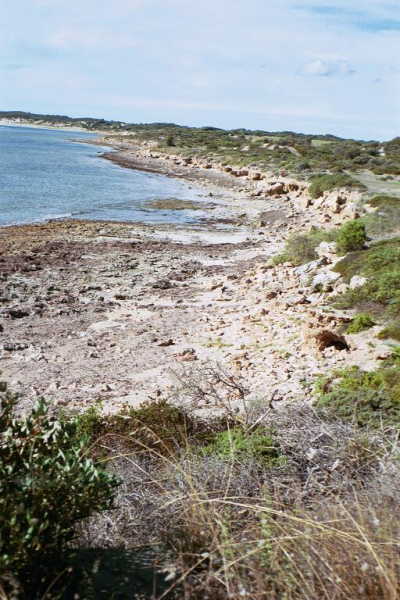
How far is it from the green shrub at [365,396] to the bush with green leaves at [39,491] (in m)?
2.94

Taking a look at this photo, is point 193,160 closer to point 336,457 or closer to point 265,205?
point 265,205

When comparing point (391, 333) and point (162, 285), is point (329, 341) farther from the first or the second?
point (162, 285)

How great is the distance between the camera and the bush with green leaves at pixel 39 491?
2.61 metres

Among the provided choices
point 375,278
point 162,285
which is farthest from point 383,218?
point 162,285

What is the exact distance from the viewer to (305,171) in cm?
4397

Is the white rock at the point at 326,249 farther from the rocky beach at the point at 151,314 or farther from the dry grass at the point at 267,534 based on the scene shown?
the dry grass at the point at 267,534

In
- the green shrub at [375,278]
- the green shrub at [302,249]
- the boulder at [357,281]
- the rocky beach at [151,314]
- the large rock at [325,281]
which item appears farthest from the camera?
the green shrub at [302,249]

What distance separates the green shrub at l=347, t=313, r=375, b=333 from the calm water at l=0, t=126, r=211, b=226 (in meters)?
19.4

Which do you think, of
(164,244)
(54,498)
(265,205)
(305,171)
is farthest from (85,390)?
(305,171)

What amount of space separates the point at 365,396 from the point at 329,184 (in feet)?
90.2

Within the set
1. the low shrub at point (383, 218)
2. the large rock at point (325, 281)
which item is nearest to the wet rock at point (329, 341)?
the large rock at point (325, 281)

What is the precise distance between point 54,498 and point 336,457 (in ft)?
8.21

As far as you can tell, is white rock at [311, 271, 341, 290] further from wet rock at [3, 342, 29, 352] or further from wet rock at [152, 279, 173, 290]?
wet rock at [3, 342, 29, 352]

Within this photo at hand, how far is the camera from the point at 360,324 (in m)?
10.0
